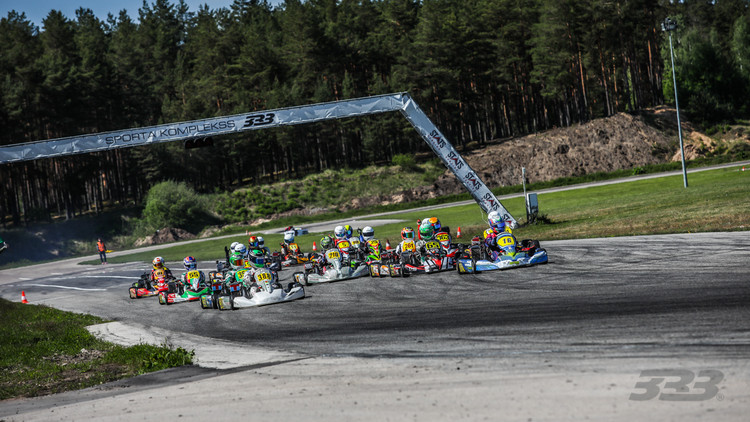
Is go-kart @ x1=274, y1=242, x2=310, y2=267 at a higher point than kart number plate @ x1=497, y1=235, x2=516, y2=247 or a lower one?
lower

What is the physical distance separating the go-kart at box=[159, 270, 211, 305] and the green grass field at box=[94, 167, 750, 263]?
1408 centimetres

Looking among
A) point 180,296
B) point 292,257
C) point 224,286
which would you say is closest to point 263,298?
point 224,286

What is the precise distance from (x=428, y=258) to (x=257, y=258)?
Answer: 561cm

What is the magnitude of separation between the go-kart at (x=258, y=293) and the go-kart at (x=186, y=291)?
347cm

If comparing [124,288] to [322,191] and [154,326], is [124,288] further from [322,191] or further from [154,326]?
[322,191]

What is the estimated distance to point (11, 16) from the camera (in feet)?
295

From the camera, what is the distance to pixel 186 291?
23.2 meters

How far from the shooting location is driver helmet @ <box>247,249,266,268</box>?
2131 centimetres

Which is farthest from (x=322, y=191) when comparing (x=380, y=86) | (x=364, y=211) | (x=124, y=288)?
(x=124, y=288)

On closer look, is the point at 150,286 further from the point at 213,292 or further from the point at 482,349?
A: the point at 482,349

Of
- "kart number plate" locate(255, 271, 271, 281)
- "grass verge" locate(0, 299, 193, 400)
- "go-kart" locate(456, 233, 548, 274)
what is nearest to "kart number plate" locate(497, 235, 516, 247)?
"go-kart" locate(456, 233, 548, 274)

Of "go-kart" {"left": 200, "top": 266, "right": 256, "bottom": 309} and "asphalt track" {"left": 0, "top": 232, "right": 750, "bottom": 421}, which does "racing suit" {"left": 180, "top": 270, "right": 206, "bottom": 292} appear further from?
"asphalt track" {"left": 0, "top": 232, "right": 750, "bottom": 421}

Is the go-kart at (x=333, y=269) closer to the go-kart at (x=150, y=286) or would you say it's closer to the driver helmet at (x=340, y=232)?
the driver helmet at (x=340, y=232)

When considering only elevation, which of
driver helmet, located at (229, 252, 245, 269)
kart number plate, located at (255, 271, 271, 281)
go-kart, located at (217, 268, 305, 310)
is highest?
driver helmet, located at (229, 252, 245, 269)
